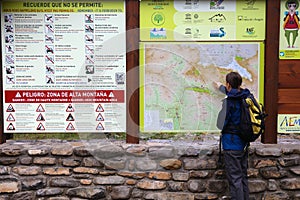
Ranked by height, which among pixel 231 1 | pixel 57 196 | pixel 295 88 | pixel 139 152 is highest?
pixel 231 1

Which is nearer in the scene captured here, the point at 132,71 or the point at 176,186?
the point at 176,186

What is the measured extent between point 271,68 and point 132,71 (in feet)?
5.28

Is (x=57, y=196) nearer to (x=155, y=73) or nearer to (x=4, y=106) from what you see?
(x=4, y=106)

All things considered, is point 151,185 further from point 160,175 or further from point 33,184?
point 33,184

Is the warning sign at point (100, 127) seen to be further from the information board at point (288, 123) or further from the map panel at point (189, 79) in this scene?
the information board at point (288, 123)

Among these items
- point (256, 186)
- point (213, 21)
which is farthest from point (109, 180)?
point (213, 21)

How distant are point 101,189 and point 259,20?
2.66 meters

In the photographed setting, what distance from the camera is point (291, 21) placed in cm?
434

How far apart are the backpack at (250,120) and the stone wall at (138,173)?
0.51m

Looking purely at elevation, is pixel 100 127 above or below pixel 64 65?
below

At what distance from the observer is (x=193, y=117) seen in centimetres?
440

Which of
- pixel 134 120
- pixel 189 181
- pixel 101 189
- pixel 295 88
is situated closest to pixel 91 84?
pixel 134 120

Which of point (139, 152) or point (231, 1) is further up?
point (231, 1)

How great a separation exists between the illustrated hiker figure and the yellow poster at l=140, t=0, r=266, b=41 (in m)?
0.28
